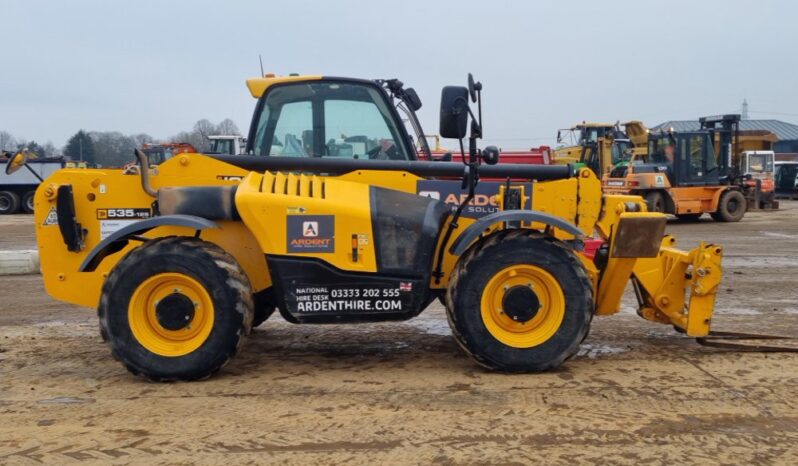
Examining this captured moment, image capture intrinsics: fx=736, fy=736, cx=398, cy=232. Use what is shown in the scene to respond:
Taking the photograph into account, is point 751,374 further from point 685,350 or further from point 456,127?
point 456,127

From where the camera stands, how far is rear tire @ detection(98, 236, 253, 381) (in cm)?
485

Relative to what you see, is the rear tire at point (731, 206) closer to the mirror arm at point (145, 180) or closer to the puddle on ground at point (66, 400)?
the mirror arm at point (145, 180)

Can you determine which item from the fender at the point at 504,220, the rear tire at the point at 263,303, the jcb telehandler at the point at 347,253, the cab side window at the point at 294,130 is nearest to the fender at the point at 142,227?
the jcb telehandler at the point at 347,253

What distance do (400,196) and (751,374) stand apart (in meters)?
2.72

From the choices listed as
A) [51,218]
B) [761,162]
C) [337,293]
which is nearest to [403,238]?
[337,293]

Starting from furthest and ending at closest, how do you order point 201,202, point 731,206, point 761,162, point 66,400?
1. point 761,162
2. point 731,206
3. point 201,202
4. point 66,400

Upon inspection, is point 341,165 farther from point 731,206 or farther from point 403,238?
point 731,206

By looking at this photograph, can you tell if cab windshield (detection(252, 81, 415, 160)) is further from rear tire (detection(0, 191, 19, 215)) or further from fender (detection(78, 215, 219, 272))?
rear tire (detection(0, 191, 19, 215))

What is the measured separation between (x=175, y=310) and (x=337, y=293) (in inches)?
42.5

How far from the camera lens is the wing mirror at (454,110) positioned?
4703 millimetres

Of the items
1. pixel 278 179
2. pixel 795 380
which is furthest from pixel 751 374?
pixel 278 179

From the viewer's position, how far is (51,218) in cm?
539

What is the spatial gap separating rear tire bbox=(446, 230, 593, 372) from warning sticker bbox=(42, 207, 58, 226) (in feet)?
9.57

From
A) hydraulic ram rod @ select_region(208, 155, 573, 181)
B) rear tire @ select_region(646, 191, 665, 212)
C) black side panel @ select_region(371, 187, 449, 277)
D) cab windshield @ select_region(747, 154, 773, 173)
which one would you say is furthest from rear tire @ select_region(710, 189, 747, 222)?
black side panel @ select_region(371, 187, 449, 277)
